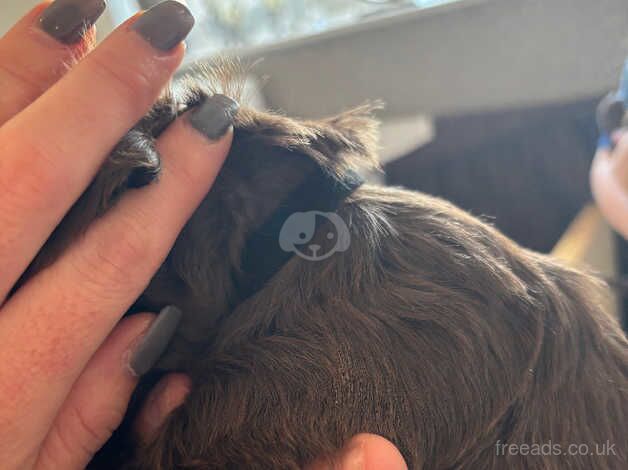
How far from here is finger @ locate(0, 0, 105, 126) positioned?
18.9 inches

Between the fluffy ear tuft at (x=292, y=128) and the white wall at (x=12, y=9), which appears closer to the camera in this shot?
the fluffy ear tuft at (x=292, y=128)

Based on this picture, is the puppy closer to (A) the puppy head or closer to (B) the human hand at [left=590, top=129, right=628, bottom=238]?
(A) the puppy head

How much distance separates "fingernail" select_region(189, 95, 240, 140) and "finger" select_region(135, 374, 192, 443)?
0.21 meters

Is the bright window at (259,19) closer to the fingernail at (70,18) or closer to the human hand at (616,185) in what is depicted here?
the human hand at (616,185)

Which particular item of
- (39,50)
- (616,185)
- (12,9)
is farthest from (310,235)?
(12,9)

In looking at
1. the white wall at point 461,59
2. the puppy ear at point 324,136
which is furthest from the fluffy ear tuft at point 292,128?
the white wall at point 461,59

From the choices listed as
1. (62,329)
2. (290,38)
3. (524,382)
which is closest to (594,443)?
(524,382)

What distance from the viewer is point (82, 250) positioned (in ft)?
1.45

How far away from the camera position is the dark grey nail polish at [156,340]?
48 centimetres

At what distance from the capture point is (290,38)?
1.73 metres

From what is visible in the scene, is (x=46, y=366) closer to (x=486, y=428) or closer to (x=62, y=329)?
(x=62, y=329)

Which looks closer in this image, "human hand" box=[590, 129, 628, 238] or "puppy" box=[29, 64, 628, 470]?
"puppy" box=[29, 64, 628, 470]

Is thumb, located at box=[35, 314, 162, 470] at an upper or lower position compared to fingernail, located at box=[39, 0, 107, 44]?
lower

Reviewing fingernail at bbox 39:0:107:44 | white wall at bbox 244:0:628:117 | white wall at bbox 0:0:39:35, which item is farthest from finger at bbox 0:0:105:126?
white wall at bbox 244:0:628:117
